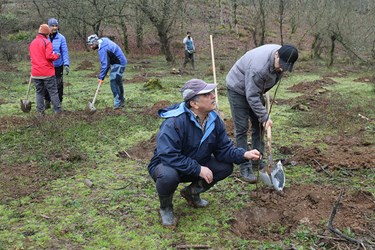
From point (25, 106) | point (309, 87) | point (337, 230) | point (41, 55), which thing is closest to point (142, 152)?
point (41, 55)

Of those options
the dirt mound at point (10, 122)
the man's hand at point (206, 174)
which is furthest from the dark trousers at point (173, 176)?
the dirt mound at point (10, 122)

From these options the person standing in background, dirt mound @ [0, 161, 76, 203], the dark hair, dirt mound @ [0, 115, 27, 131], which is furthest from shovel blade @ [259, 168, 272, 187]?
the person standing in background

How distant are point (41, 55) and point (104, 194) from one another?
432cm

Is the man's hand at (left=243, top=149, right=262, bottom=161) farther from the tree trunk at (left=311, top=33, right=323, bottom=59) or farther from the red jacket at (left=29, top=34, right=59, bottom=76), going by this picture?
the tree trunk at (left=311, top=33, right=323, bottom=59)

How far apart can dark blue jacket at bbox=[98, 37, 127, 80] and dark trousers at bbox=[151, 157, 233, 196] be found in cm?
539

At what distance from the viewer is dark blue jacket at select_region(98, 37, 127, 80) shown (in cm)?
862

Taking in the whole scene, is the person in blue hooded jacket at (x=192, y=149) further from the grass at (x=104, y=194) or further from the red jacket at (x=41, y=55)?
the red jacket at (x=41, y=55)

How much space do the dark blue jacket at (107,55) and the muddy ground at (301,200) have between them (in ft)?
9.46

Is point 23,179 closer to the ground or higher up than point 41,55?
closer to the ground

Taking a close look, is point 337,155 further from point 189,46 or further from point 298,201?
point 189,46

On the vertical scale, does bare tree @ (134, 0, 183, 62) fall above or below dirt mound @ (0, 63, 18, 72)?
above

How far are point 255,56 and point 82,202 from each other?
8.25 feet

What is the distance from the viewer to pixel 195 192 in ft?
13.0

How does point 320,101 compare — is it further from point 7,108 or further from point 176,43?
point 176,43
